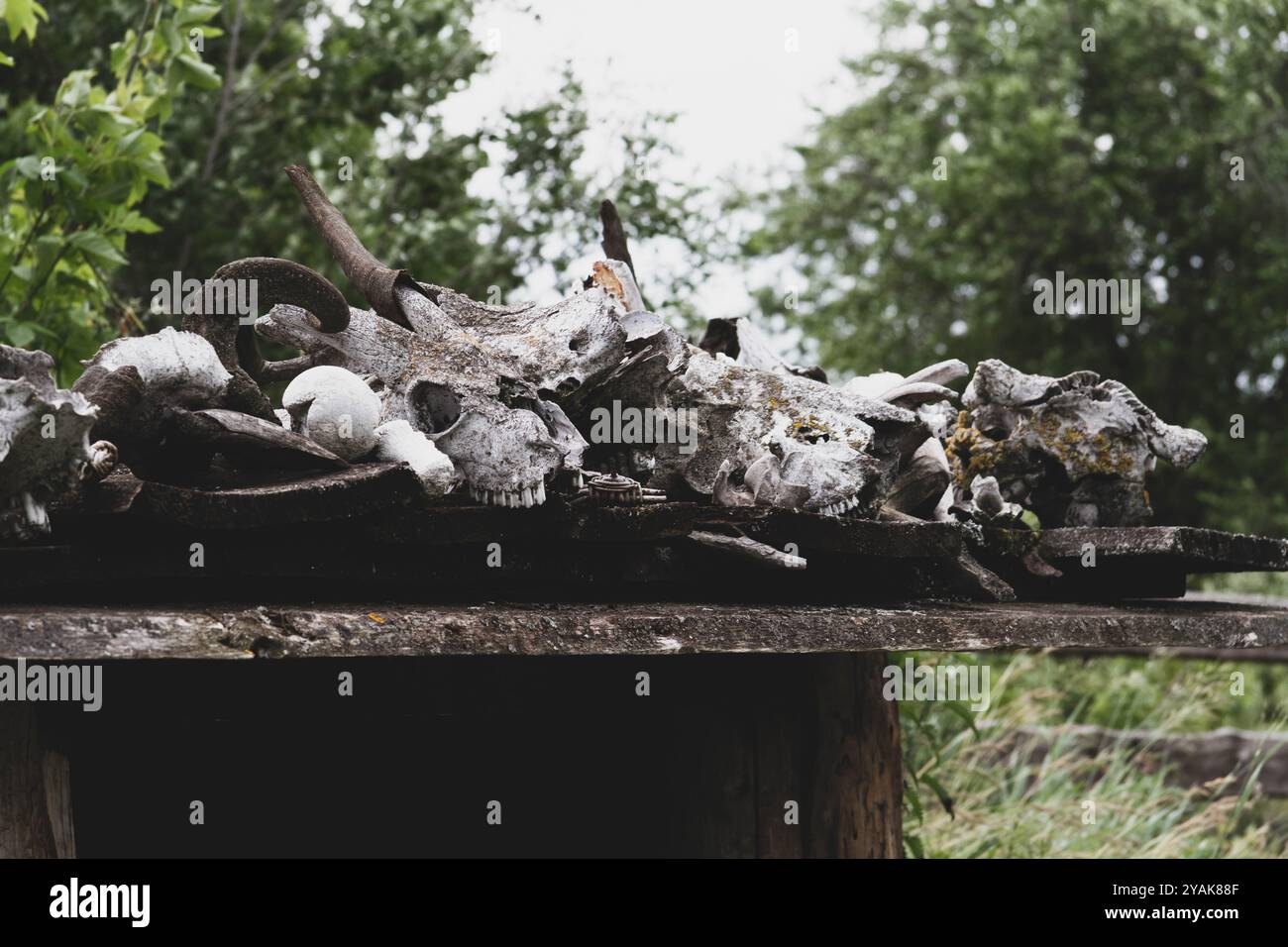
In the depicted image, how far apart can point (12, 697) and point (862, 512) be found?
1627 millimetres

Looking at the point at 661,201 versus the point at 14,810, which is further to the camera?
the point at 661,201

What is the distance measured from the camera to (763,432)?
304cm

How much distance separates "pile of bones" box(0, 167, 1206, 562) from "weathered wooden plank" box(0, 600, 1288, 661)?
20cm

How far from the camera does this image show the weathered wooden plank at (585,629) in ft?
6.35

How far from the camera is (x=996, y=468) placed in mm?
3510

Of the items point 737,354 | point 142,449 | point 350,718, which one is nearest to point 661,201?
point 737,354

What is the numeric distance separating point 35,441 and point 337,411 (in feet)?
1.79

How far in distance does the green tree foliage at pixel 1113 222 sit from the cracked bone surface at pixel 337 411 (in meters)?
15.5

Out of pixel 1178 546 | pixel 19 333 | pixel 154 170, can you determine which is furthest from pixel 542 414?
pixel 154 170

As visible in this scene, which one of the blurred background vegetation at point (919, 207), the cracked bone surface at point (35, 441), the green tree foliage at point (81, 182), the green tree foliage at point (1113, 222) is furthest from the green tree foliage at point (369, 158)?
the green tree foliage at point (1113, 222)

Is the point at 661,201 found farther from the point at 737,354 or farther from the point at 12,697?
the point at 12,697

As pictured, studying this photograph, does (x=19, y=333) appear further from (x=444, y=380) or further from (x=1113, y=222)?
(x=1113, y=222)

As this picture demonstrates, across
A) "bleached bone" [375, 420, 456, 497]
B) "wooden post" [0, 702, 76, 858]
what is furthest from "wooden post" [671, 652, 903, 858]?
"wooden post" [0, 702, 76, 858]

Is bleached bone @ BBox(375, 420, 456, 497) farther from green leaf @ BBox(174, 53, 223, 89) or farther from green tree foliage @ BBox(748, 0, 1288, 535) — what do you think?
green tree foliage @ BBox(748, 0, 1288, 535)
